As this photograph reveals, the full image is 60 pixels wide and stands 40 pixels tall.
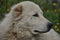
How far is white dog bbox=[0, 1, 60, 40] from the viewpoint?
7973 mm

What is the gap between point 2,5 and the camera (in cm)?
1143

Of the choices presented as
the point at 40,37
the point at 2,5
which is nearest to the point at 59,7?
the point at 2,5

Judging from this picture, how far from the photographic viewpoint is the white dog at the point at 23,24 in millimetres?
7973

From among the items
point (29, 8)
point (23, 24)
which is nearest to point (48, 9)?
point (29, 8)

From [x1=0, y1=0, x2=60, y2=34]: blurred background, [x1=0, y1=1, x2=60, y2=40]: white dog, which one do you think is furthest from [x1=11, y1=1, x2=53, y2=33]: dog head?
[x1=0, y1=0, x2=60, y2=34]: blurred background

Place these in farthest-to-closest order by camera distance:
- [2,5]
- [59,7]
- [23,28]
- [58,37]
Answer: [59,7] → [2,5] → [58,37] → [23,28]

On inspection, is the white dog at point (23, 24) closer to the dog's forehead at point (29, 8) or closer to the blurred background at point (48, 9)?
the dog's forehead at point (29, 8)

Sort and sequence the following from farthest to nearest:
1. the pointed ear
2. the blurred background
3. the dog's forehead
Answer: the blurred background < the dog's forehead < the pointed ear

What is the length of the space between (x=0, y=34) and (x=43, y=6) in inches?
164

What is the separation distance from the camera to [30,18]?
316 inches

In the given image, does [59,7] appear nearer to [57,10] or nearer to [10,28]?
[57,10]

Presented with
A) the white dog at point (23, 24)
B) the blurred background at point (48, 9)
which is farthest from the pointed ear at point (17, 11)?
the blurred background at point (48, 9)

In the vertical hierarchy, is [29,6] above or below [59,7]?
above

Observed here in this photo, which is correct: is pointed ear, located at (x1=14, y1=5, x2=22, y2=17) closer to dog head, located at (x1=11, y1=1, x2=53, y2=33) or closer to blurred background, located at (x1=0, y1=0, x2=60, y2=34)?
dog head, located at (x1=11, y1=1, x2=53, y2=33)
